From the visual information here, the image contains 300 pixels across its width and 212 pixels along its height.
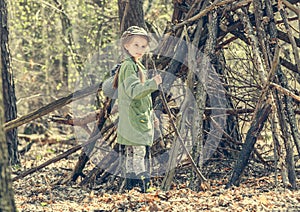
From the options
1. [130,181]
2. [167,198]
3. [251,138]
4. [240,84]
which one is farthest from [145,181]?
[240,84]

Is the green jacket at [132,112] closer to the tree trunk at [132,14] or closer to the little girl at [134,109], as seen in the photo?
the little girl at [134,109]

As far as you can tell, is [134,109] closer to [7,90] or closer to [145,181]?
[145,181]

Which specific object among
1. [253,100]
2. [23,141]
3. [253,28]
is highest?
[253,28]

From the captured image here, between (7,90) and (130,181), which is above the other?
(7,90)

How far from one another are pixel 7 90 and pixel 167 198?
4.62 m

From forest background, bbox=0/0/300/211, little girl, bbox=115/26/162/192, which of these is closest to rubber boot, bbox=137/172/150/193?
little girl, bbox=115/26/162/192

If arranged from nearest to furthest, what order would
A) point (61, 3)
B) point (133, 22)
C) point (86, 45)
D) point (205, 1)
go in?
point (205, 1), point (133, 22), point (61, 3), point (86, 45)

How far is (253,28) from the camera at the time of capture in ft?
22.4

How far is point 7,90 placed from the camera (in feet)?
31.0

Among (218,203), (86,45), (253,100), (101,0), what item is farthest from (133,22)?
(86,45)

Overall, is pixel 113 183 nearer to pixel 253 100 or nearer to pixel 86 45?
pixel 253 100

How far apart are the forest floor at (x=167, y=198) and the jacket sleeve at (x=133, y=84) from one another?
0.90 m

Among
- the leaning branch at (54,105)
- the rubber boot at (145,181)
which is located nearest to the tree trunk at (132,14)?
the leaning branch at (54,105)

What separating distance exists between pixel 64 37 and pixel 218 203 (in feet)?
31.3
